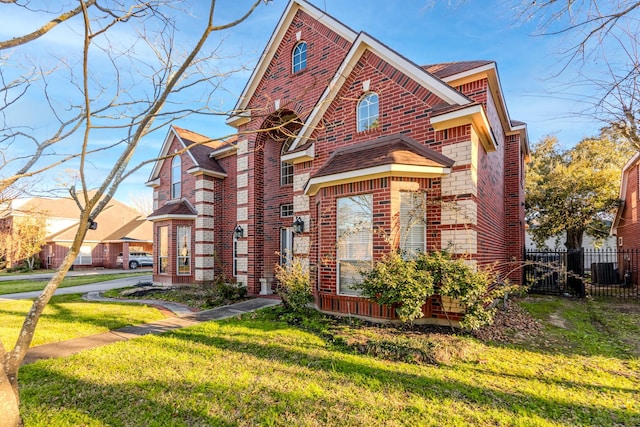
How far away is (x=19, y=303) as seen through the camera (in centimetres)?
1123

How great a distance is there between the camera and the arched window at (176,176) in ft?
54.6

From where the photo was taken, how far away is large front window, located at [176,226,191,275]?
15406mm

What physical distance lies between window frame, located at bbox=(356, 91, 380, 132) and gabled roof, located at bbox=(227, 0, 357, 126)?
3003 millimetres

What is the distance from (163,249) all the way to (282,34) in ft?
38.5

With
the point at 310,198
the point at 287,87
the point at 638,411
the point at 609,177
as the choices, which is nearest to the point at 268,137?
the point at 287,87

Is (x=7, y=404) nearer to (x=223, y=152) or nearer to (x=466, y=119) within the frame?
(x=466, y=119)

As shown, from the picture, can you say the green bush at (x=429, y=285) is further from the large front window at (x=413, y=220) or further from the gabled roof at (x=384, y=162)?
the gabled roof at (x=384, y=162)

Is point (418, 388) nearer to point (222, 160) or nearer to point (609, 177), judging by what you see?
point (222, 160)

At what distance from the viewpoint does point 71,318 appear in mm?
8508

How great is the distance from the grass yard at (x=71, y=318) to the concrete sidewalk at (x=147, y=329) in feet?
1.36

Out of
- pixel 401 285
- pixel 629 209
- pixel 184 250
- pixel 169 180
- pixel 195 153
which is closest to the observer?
pixel 401 285

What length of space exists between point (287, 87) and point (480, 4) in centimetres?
838

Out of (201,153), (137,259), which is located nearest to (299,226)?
(201,153)

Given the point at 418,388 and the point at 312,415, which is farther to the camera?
the point at 418,388
